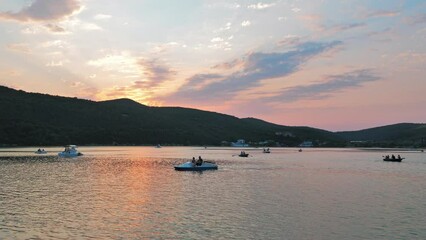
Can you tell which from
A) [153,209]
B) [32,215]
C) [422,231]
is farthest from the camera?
[153,209]

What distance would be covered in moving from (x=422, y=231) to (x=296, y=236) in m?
9.34

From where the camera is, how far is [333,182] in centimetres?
6612

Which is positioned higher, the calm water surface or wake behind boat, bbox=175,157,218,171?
wake behind boat, bbox=175,157,218,171

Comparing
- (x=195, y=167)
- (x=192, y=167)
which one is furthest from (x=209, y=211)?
(x=192, y=167)

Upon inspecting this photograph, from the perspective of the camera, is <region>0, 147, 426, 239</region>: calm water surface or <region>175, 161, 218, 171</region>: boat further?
<region>175, 161, 218, 171</region>: boat

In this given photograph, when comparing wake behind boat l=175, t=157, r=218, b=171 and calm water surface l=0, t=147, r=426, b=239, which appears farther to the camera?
wake behind boat l=175, t=157, r=218, b=171

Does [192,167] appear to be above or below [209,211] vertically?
above

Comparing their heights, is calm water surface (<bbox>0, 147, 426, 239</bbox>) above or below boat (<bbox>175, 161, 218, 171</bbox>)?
below

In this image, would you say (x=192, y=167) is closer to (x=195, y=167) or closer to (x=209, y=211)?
(x=195, y=167)

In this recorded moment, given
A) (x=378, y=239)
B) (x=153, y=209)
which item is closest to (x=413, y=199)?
(x=378, y=239)

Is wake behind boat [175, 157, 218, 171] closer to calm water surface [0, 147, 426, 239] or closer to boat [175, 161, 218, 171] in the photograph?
boat [175, 161, 218, 171]

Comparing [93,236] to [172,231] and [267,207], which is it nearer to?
[172,231]

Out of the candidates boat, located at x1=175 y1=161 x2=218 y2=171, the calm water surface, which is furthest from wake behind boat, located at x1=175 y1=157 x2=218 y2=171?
the calm water surface

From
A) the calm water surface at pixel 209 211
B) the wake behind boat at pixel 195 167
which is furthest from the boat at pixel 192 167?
the calm water surface at pixel 209 211
